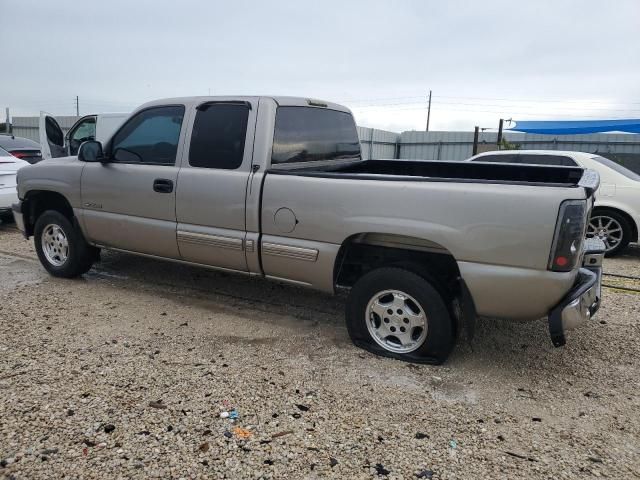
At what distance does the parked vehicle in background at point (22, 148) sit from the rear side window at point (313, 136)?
9.68m

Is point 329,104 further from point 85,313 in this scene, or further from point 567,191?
point 85,313

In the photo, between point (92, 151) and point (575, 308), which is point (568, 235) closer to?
point (575, 308)

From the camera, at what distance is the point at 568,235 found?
2.89m

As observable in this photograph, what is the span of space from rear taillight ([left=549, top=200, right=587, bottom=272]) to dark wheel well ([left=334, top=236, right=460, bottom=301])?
0.65 metres

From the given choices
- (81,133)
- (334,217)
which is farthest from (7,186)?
(334,217)

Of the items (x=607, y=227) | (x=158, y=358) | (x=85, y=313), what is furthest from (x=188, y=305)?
(x=607, y=227)

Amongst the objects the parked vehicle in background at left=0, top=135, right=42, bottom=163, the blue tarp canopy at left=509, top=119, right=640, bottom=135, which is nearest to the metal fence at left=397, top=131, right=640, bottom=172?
the blue tarp canopy at left=509, top=119, right=640, bottom=135

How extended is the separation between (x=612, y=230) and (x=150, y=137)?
6334 mm

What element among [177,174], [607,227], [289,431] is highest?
[177,174]

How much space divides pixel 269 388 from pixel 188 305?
1.85 meters

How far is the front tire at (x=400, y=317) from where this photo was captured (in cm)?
A: 340

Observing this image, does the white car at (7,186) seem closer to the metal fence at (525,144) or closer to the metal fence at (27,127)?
the metal fence at (525,144)

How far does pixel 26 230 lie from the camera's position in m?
5.64

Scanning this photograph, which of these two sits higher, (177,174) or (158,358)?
(177,174)
